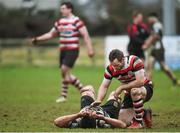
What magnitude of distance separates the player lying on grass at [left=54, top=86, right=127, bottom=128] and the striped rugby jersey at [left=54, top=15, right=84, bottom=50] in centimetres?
578

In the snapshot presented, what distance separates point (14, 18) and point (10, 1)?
1943 millimetres

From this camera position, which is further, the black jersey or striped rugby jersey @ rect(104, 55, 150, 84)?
the black jersey

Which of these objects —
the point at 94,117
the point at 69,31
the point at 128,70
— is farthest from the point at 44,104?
the point at 94,117

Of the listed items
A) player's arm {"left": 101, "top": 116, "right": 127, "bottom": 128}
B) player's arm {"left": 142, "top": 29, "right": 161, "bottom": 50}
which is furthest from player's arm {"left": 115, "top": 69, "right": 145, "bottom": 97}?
player's arm {"left": 142, "top": 29, "right": 161, "bottom": 50}

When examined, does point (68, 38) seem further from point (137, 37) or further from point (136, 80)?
point (136, 80)

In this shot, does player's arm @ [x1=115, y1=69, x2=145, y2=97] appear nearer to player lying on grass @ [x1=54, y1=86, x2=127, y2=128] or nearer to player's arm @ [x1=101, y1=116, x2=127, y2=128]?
player lying on grass @ [x1=54, y1=86, x2=127, y2=128]

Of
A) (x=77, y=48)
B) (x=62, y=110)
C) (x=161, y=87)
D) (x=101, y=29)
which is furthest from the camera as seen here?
(x=101, y=29)

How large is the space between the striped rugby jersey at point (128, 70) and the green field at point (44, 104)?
3.24 feet

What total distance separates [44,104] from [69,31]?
6.86ft

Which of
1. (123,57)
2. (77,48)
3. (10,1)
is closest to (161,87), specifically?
(77,48)

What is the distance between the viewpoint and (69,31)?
18766 millimetres

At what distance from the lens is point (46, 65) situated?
1556 inches

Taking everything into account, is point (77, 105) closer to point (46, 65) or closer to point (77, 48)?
point (77, 48)

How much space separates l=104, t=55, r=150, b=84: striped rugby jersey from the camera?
12633mm
